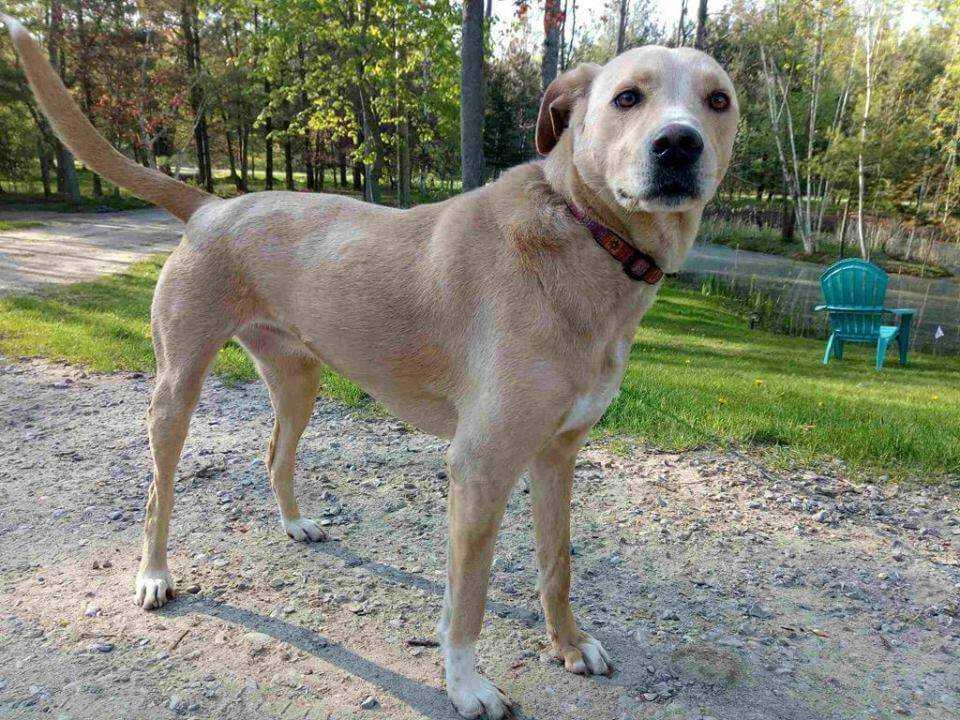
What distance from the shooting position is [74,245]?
16141mm

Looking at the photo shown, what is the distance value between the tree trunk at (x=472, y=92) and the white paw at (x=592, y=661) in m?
6.11

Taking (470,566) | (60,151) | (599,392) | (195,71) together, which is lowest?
(470,566)

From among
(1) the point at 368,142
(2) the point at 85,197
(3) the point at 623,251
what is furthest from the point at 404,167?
(3) the point at 623,251

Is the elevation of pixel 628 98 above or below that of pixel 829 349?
above

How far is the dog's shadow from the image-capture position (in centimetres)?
246

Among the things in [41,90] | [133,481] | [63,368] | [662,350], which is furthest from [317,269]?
[662,350]

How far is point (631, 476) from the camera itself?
14.1ft

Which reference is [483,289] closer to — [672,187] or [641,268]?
[641,268]

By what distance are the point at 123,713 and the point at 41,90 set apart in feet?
7.97

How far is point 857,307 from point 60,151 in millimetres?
28798

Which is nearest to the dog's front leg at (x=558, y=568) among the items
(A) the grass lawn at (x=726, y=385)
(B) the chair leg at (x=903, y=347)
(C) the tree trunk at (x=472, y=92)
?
(A) the grass lawn at (x=726, y=385)

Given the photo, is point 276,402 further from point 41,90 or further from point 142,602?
point 41,90

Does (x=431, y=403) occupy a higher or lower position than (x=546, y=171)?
lower

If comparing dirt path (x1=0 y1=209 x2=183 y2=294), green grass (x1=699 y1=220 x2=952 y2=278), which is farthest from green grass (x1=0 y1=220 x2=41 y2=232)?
green grass (x1=699 y1=220 x2=952 y2=278)
